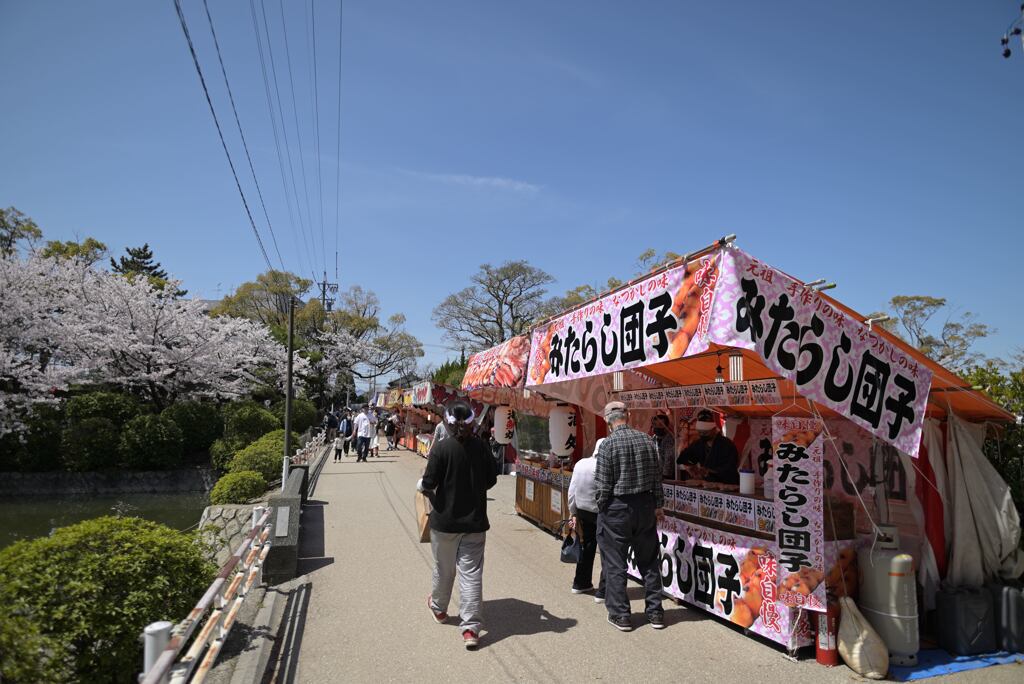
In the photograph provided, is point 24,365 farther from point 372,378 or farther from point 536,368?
point 372,378

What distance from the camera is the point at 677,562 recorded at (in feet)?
21.8

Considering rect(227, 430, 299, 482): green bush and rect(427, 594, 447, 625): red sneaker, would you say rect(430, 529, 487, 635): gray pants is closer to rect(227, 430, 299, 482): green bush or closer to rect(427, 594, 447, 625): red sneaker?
rect(427, 594, 447, 625): red sneaker

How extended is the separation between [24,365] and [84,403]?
2.66 meters

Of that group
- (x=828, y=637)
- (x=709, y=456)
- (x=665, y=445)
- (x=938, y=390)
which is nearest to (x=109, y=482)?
(x=665, y=445)

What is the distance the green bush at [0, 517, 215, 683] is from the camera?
419 centimetres

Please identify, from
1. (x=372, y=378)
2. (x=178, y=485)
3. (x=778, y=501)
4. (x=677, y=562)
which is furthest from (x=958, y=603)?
(x=372, y=378)

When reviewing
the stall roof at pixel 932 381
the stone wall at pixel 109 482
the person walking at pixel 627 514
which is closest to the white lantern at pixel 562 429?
the stall roof at pixel 932 381

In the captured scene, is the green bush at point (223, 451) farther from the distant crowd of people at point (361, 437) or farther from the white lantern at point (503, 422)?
the white lantern at point (503, 422)

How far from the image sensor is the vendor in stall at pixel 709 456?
709 cm

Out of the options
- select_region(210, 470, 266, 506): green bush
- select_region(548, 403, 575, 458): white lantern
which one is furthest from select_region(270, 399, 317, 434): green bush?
select_region(548, 403, 575, 458): white lantern

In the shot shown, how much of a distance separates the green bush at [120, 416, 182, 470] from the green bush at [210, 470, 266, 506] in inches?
570

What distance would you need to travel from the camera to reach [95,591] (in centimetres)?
439

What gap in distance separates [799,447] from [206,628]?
15.5ft

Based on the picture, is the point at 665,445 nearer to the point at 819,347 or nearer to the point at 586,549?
the point at 586,549
